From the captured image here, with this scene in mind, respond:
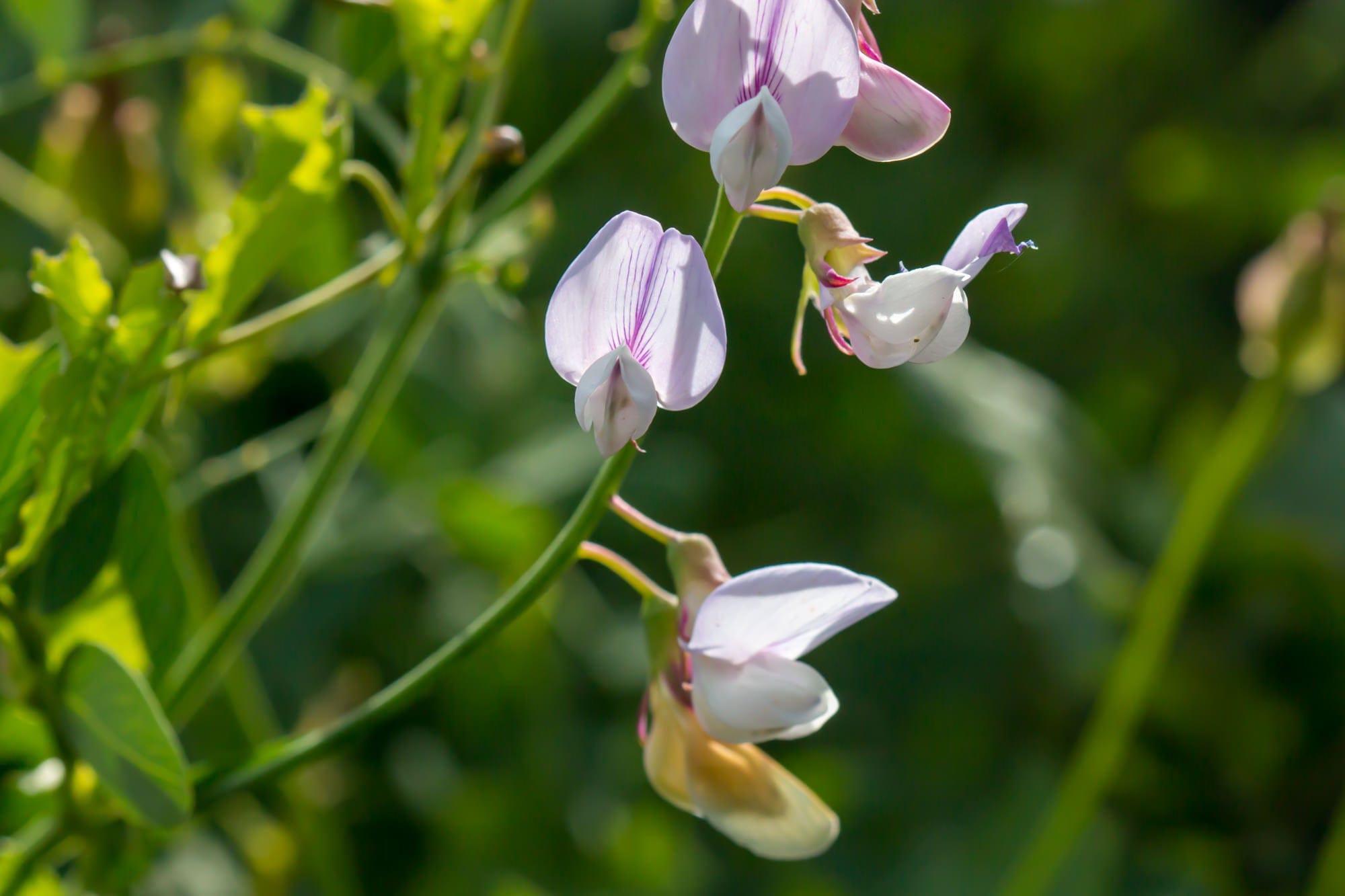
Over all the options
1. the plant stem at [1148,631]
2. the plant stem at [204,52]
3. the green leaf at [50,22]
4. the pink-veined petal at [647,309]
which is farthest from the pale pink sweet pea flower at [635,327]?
the plant stem at [1148,631]

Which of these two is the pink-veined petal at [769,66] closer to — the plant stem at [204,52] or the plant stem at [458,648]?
the plant stem at [458,648]

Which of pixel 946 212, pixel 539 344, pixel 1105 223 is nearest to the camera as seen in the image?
pixel 539 344

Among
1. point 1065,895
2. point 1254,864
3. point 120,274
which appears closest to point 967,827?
point 1065,895

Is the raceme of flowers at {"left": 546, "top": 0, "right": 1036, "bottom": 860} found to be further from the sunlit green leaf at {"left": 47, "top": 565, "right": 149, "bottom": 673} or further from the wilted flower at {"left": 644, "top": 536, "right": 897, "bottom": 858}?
the sunlit green leaf at {"left": 47, "top": 565, "right": 149, "bottom": 673}

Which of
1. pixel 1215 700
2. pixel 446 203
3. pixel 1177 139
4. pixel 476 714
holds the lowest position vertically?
pixel 476 714

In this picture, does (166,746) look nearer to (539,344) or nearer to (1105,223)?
(539,344)

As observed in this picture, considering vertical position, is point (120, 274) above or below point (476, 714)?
above

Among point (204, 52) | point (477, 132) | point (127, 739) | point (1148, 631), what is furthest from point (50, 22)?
point (1148, 631)

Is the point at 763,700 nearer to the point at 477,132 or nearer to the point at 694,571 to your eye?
the point at 694,571

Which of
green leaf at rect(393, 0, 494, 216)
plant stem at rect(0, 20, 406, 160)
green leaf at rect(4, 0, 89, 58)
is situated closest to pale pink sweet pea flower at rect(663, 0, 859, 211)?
green leaf at rect(393, 0, 494, 216)
